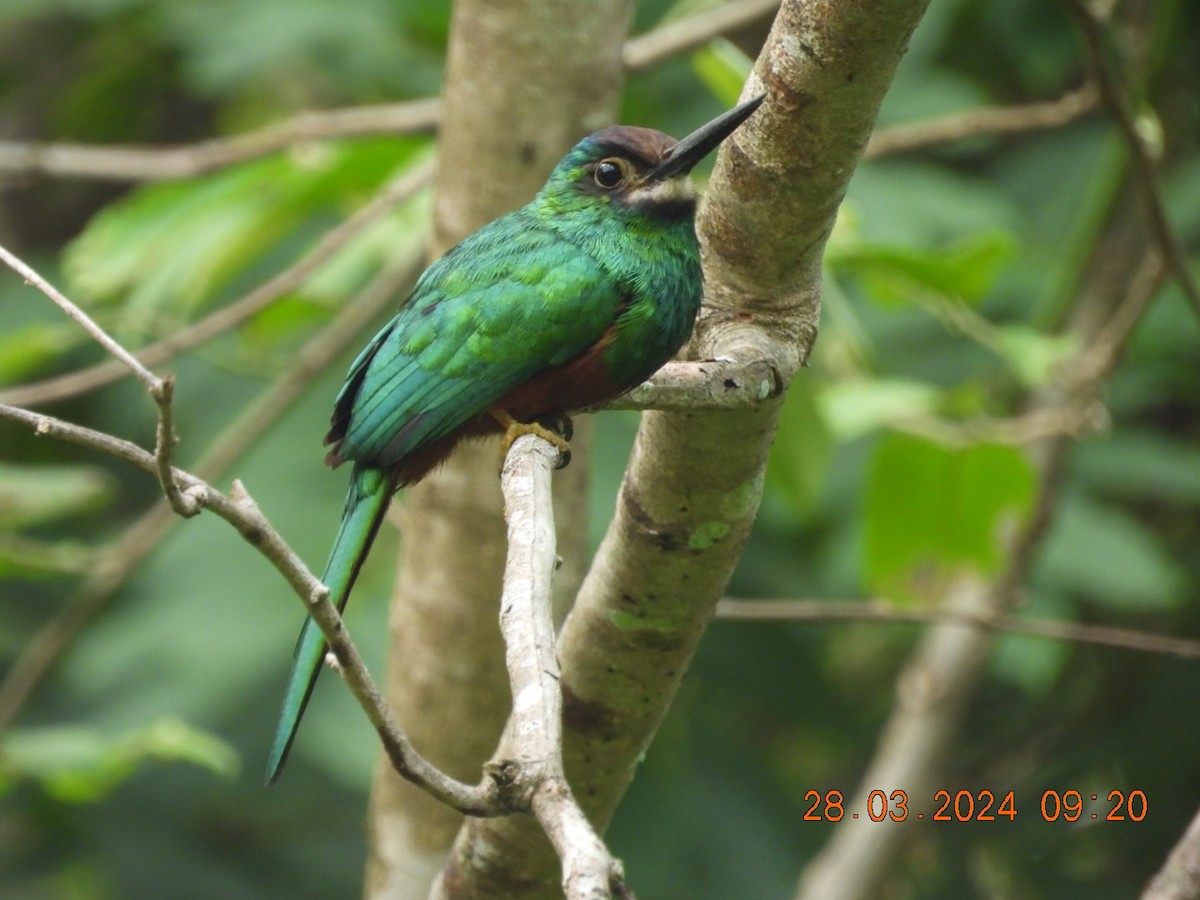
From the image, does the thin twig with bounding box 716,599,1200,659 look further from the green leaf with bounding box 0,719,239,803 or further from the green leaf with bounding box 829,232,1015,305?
the green leaf with bounding box 0,719,239,803

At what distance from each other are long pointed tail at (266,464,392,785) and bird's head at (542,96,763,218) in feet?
2.03

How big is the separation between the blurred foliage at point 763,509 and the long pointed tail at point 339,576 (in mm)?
599

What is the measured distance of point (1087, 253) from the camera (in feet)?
12.0

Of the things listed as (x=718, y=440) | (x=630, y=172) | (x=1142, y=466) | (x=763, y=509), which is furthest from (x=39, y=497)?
(x=1142, y=466)

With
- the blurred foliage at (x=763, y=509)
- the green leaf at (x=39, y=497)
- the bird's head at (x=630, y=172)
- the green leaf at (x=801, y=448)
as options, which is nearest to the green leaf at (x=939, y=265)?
the blurred foliage at (x=763, y=509)

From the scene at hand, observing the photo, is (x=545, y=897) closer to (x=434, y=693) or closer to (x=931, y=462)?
(x=434, y=693)

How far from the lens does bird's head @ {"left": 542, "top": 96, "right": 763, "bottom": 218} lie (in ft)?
8.38

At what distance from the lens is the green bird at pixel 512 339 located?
232 cm

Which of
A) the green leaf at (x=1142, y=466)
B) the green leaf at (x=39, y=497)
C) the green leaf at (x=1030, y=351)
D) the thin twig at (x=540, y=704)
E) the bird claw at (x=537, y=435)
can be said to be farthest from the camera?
the green leaf at (x=1142, y=466)

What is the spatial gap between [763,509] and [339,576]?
1766mm

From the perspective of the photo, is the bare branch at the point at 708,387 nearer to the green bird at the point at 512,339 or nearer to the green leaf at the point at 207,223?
the green bird at the point at 512,339

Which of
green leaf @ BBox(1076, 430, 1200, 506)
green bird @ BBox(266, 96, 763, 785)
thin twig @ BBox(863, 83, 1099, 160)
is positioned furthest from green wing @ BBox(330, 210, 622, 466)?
green leaf @ BBox(1076, 430, 1200, 506)

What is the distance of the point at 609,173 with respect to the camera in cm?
259

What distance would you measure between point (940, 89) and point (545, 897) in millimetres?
2659
